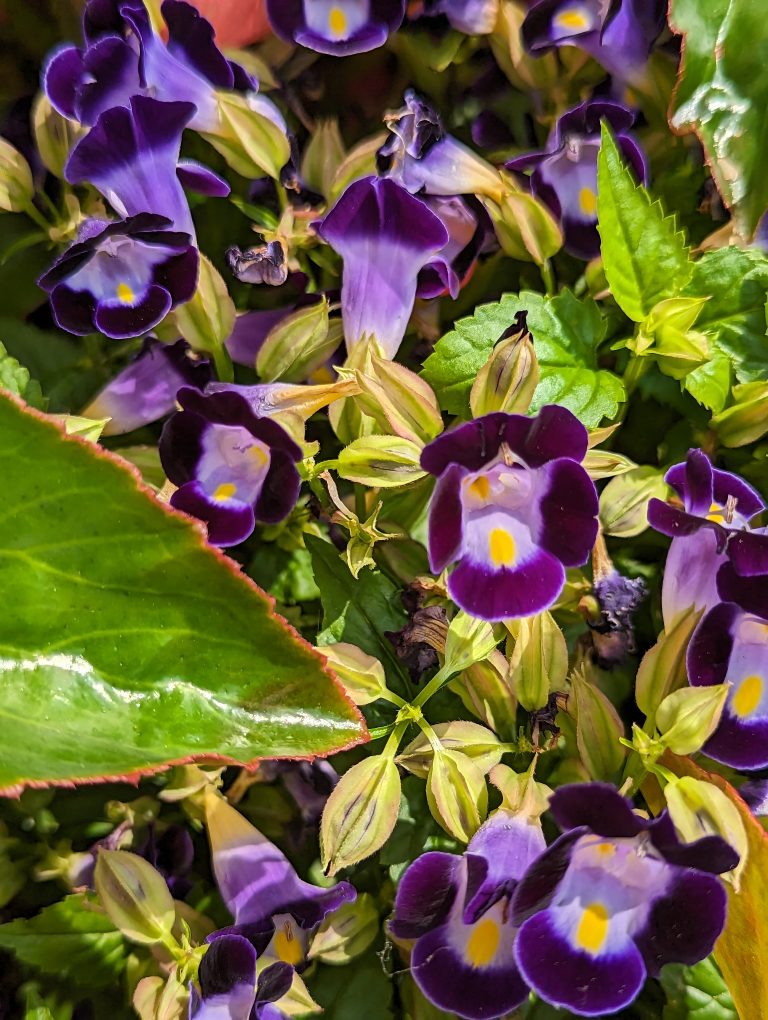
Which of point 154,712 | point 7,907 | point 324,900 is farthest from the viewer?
point 7,907

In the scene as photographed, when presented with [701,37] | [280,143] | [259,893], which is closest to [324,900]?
[259,893]

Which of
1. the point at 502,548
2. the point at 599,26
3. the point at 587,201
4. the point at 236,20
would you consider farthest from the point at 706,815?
the point at 236,20

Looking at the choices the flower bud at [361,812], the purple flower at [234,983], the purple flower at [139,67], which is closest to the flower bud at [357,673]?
the flower bud at [361,812]

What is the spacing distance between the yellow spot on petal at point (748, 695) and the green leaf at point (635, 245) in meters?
0.22

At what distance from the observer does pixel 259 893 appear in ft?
1.95

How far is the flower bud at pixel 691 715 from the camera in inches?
19.0

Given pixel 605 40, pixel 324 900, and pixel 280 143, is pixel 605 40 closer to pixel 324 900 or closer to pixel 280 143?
pixel 280 143

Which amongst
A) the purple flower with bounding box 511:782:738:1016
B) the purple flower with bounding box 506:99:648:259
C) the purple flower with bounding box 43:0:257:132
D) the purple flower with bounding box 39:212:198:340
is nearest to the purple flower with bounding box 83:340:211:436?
the purple flower with bounding box 39:212:198:340

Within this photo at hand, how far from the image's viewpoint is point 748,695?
0.52 m

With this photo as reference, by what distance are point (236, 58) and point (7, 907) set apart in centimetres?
62

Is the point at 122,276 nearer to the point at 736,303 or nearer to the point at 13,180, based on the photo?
the point at 13,180

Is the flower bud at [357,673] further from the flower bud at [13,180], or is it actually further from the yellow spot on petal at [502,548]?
the flower bud at [13,180]

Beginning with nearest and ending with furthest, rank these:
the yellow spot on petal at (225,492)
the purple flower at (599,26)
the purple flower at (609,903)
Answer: the purple flower at (609,903) → the yellow spot on petal at (225,492) → the purple flower at (599,26)

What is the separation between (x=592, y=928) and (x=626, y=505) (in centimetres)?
22
